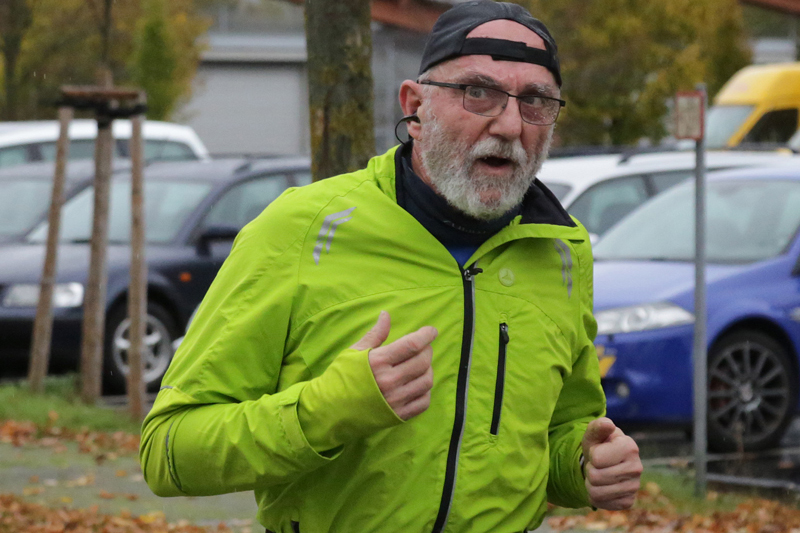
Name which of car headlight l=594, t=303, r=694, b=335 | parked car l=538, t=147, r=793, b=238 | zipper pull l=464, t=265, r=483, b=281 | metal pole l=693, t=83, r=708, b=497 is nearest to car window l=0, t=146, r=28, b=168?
parked car l=538, t=147, r=793, b=238

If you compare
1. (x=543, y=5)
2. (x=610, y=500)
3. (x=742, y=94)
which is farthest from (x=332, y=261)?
(x=543, y=5)

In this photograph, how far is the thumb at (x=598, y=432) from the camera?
2.88 metres

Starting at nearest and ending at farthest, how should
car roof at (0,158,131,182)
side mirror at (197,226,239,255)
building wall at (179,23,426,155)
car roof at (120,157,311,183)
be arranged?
side mirror at (197,226,239,255), car roof at (120,157,311,183), car roof at (0,158,131,182), building wall at (179,23,426,155)

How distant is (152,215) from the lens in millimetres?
11602

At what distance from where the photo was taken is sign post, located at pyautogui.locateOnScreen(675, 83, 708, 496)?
7070 mm

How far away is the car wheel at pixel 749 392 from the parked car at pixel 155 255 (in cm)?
423

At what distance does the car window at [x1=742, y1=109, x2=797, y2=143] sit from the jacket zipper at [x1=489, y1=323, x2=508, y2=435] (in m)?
20.4

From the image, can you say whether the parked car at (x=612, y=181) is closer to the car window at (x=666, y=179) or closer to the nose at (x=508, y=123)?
the car window at (x=666, y=179)

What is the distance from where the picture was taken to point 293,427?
100 inches

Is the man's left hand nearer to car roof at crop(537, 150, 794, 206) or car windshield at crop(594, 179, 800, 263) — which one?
car windshield at crop(594, 179, 800, 263)

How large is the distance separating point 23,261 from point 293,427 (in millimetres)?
8866

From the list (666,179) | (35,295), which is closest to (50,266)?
(35,295)

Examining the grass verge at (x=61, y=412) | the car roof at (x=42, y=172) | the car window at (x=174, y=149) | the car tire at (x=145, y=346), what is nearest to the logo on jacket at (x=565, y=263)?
the grass verge at (x=61, y=412)

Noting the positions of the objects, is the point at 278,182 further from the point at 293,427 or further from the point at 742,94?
the point at 742,94
